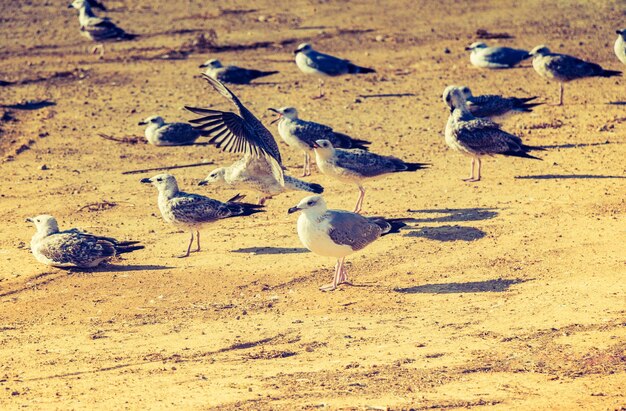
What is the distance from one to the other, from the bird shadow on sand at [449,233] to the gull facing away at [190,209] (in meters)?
1.93

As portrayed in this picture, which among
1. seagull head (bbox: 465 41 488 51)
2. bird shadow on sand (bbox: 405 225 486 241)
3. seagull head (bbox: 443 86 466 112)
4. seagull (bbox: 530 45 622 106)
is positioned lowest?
seagull head (bbox: 465 41 488 51)

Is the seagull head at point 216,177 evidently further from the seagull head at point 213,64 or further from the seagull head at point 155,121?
the seagull head at point 213,64

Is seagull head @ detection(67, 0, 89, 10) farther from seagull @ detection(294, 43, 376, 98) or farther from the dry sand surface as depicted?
seagull @ detection(294, 43, 376, 98)

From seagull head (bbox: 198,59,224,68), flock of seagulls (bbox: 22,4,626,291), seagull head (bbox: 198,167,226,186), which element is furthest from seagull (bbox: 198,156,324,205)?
seagull head (bbox: 198,59,224,68)

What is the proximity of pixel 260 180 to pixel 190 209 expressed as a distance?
4.67 ft

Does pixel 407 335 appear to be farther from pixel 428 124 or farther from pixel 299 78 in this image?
pixel 299 78

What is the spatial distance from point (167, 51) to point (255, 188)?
1069 cm

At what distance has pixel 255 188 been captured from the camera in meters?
13.5

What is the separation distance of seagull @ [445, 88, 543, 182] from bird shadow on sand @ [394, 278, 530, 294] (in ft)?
13.0

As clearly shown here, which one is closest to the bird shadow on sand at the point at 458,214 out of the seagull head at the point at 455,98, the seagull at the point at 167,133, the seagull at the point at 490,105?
the seagull head at the point at 455,98

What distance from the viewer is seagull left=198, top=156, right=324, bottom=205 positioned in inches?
521

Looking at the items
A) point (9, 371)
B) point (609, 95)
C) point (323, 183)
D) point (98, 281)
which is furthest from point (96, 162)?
point (609, 95)

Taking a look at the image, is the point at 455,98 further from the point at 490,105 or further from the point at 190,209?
the point at 190,209

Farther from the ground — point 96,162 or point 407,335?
point 407,335
